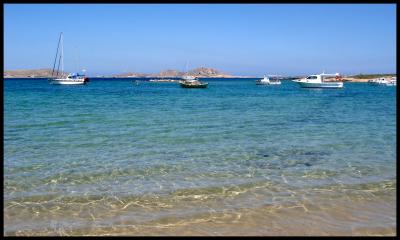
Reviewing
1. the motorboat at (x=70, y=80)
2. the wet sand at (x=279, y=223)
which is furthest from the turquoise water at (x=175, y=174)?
the motorboat at (x=70, y=80)

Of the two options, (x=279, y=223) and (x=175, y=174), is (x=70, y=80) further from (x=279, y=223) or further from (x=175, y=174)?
(x=279, y=223)

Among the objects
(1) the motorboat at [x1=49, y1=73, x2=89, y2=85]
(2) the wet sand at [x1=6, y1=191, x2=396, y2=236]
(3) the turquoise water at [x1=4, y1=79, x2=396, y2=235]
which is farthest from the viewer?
(1) the motorboat at [x1=49, y1=73, x2=89, y2=85]

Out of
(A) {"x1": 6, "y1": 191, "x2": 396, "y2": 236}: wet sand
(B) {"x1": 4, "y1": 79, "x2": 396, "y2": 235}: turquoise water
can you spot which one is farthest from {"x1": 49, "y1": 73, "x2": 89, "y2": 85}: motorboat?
(A) {"x1": 6, "y1": 191, "x2": 396, "y2": 236}: wet sand

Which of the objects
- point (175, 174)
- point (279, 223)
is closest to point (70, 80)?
point (175, 174)

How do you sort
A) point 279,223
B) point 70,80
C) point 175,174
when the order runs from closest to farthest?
1. point 279,223
2. point 175,174
3. point 70,80

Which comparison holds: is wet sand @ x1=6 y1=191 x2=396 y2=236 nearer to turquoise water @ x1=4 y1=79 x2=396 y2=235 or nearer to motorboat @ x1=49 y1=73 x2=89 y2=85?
turquoise water @ x1=4 y1=79 x2=396 y2=235

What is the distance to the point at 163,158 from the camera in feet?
42.4

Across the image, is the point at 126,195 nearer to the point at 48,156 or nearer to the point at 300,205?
the point at 300,205

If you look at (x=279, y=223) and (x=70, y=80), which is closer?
(x=279, y=223)

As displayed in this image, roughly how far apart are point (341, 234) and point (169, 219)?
3026mm

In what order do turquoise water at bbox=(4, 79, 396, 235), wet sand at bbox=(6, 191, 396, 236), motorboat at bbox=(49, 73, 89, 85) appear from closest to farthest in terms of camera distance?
wet sand at bbox=(6, 191, 396, 236) < turquoise water at bbox=(4, 79, 396, 235) < motorboat at bbox=(49, 73, 89, 85)

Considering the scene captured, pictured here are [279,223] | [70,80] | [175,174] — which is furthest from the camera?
[70,80]

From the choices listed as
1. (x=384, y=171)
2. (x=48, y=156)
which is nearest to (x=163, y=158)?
(x=48, y=156)

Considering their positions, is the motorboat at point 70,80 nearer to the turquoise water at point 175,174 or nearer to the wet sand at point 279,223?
the turquoise water at point 175,174
